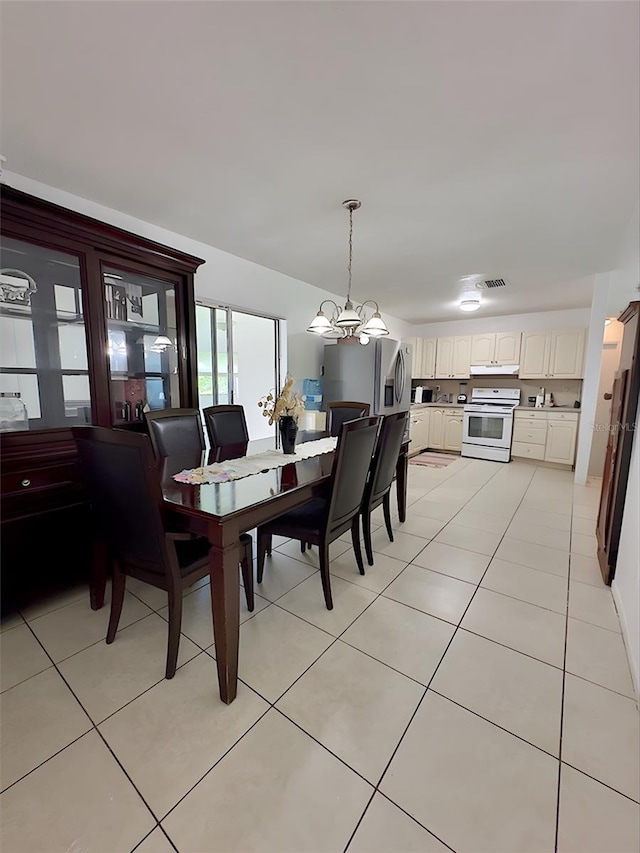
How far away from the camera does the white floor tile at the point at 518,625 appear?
1.70m

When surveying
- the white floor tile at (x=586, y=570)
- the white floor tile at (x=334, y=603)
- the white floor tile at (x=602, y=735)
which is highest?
the white floor tile at (x=586, y=570)

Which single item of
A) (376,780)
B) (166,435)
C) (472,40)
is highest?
(472,40)

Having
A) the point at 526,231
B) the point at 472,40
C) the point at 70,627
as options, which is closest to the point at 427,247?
the point at 526,231

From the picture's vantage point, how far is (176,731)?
50.5 inches

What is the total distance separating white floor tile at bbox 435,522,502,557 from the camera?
2.69 metres

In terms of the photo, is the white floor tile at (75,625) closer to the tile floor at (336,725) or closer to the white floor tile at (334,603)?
the tile floor at (336,725)

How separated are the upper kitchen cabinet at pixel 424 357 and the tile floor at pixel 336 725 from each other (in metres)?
4.67

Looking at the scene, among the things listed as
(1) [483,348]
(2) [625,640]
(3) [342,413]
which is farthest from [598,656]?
(1) [483,348]

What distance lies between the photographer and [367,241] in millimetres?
3029

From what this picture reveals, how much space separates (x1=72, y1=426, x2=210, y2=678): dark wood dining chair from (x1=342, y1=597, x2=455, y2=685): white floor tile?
33.0 inches

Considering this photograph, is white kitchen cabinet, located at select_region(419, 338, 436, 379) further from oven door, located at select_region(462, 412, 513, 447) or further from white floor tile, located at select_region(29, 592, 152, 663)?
white floor tile, located at select_region(29, 592, 152, 663)

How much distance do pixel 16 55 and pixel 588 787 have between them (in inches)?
127

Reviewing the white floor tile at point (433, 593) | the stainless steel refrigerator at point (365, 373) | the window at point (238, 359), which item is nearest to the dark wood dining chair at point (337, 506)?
the white floor tile at point (433, 593)

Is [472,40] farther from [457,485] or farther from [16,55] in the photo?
[457,485]
